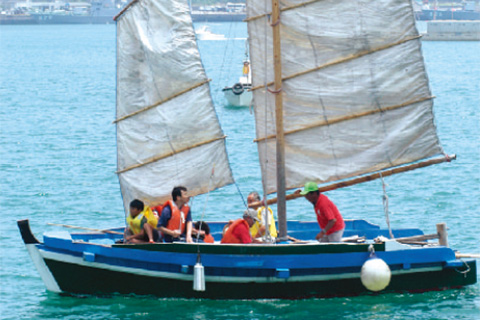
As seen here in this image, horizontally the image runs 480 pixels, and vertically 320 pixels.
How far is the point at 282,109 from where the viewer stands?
18938 mm

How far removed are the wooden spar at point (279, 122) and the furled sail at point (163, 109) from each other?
3.60ft

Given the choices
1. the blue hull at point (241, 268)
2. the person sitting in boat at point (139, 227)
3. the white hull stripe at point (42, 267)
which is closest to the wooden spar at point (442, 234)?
the blue hull at point (241, 268)

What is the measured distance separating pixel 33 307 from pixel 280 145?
5.91 m

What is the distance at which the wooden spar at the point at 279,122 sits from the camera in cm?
1867

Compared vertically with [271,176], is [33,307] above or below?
below

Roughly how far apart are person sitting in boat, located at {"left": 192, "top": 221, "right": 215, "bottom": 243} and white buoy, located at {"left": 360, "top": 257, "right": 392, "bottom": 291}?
3.05m

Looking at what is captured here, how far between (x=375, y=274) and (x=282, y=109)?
379cm

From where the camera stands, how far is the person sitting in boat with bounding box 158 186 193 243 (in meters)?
18.1

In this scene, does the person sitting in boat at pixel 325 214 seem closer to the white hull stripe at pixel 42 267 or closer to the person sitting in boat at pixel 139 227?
the person sitting in boat at pixel 139 227

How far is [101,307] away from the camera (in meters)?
18.7

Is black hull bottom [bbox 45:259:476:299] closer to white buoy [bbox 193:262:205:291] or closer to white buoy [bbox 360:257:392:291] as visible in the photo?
white buoy [bbox 193:262:205:291]

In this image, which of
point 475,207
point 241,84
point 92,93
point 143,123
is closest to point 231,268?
point 143,123

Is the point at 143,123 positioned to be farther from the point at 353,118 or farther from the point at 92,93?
the point at 92,93

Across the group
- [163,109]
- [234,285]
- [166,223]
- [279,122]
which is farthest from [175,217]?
[279,122]
